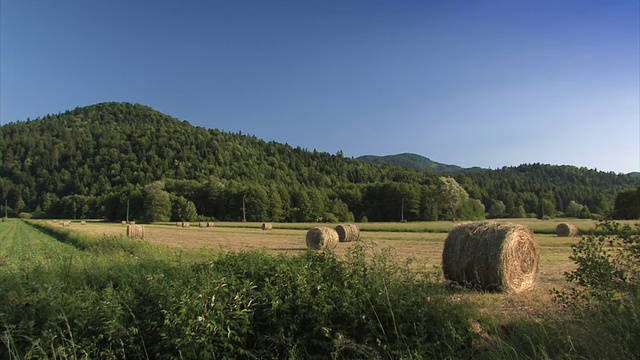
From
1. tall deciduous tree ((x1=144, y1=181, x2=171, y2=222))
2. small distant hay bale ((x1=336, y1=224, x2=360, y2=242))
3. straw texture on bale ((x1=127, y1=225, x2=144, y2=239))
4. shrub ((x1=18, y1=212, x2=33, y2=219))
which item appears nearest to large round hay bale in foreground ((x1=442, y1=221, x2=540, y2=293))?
small distant hay bale ((x1=336, y1=224, x2=360, y2=242))

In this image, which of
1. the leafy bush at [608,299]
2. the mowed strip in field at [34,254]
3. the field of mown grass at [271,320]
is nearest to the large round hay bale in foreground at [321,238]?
the mowed strip in field at [34,254]

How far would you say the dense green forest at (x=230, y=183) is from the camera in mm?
97500

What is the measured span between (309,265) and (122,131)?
603 feet

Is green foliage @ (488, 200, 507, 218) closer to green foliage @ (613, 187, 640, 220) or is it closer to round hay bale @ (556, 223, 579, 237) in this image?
green foliage @ (613, 187, 640, 220)

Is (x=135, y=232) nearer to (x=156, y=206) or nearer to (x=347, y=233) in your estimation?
(x=347, y=233)

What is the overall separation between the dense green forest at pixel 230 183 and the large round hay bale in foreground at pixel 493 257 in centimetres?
7442

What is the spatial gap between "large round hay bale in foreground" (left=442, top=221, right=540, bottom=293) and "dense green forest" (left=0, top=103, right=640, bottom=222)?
7442 cm

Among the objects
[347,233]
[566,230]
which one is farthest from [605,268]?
[566,230]

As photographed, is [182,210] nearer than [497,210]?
Yes

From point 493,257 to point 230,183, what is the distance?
104 meters

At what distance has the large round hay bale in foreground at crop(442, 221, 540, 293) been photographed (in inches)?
392

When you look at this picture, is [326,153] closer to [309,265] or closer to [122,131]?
[122,131]

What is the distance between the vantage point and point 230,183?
110188 mm

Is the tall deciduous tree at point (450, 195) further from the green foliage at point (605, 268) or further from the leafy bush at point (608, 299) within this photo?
the green foliage at point (605, 268)
